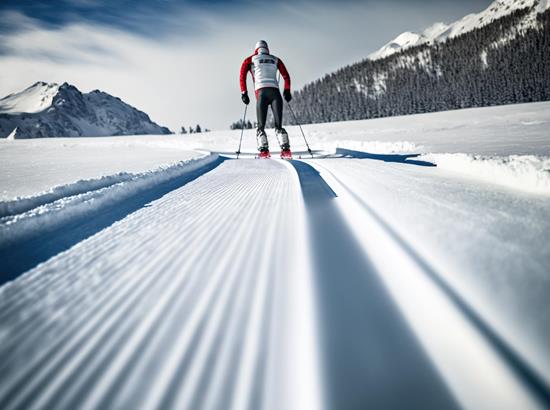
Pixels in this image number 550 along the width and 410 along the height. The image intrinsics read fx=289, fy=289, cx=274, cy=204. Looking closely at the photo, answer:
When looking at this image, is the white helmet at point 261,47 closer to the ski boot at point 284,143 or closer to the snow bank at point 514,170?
the ski boot at point 284,143

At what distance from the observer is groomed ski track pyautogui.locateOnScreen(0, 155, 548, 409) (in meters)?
0.54

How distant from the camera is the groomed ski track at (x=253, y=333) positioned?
0.54 metres

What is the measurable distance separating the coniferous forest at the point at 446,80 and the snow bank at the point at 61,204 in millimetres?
77202

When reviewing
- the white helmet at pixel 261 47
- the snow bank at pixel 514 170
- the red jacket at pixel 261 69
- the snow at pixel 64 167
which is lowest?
the snow bank at pixel 514 170

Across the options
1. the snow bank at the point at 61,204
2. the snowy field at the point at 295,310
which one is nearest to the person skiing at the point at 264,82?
the snow bank at the point at 61,204

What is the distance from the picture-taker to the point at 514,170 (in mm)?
1801

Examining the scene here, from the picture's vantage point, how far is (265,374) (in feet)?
1.96

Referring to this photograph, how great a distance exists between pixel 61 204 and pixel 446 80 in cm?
8646

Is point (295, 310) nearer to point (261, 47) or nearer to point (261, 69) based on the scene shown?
point (261, 69)

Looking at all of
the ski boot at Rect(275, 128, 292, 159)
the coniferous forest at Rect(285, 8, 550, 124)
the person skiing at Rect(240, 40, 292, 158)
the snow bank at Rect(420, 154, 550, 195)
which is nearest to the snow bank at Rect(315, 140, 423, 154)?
the ski boot at Rect(275, 128, 292, 159)

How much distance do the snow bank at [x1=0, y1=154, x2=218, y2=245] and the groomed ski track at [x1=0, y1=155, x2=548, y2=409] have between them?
0.59 m

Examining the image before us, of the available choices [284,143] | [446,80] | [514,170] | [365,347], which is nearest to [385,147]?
[284,143]

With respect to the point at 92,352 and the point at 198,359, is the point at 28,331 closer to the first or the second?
the point at 92,352

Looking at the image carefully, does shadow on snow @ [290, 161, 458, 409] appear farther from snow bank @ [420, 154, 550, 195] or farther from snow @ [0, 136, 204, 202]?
snow @ [0, 136, 204, 202]
